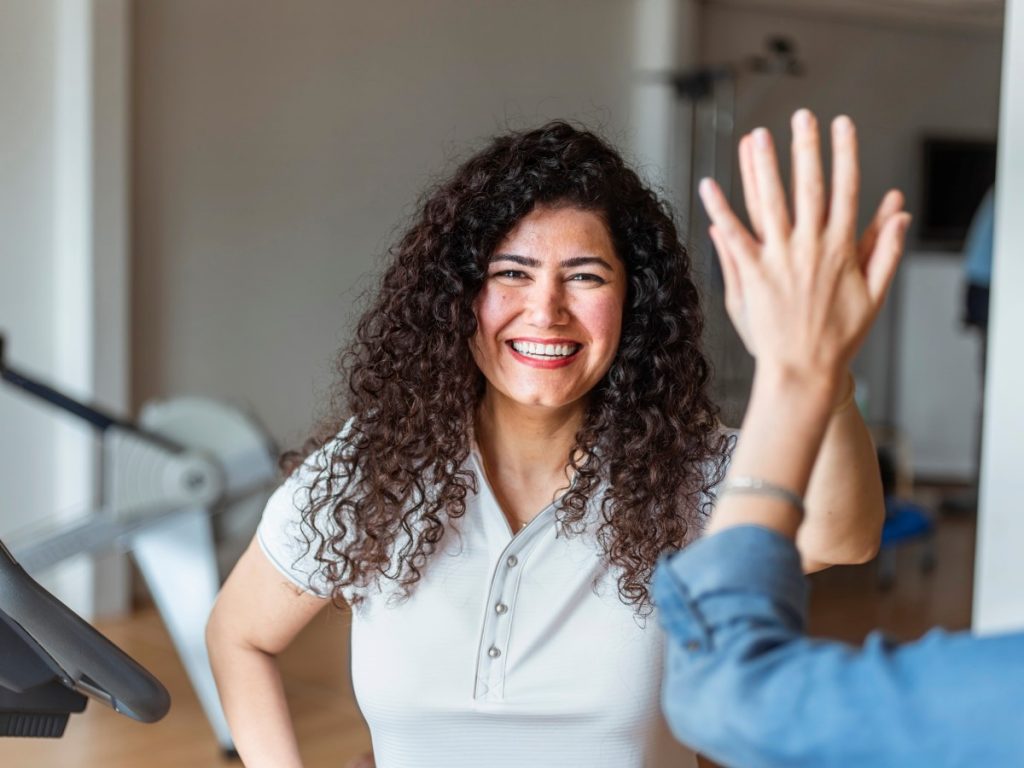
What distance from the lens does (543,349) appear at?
4.96ft

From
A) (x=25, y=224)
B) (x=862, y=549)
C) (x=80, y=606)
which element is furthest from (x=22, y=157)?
(x=862, y=549)

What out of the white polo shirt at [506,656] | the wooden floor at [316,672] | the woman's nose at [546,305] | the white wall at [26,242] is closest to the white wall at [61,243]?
the white wall at [26,242]

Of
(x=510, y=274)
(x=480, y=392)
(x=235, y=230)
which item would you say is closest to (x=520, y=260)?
(x=510, y=274)

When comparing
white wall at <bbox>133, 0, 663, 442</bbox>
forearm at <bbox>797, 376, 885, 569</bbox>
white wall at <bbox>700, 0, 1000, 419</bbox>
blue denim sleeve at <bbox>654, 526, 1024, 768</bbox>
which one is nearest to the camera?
blue denim sleeve at <bbox>654, 526, 1024, 768</bbox>

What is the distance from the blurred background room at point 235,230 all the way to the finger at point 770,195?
2490 millimetres

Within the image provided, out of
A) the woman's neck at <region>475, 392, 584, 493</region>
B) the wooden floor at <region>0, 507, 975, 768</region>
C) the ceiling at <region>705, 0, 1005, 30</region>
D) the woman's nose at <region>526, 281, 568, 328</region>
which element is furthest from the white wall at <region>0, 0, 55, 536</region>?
the ceiling at <region>705, 0, 1005, 30</region>

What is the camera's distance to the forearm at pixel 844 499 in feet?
4.36

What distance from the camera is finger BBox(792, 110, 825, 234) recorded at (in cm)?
82

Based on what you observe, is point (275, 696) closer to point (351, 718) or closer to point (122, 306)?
point (351, 718)

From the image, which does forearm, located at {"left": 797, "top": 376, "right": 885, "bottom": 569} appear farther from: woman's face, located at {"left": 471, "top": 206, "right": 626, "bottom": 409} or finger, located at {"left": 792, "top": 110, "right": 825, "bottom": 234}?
finger, located at {"left": 792, "top": 110, "right": 825, "bottom": 234}

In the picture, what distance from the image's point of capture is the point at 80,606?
4.45 meters

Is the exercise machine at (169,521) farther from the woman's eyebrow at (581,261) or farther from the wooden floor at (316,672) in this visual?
the woman's eyebrow at (581,261)

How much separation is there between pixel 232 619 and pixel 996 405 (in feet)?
5.15

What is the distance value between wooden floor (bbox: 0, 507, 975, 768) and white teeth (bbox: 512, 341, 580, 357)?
1016 mm
